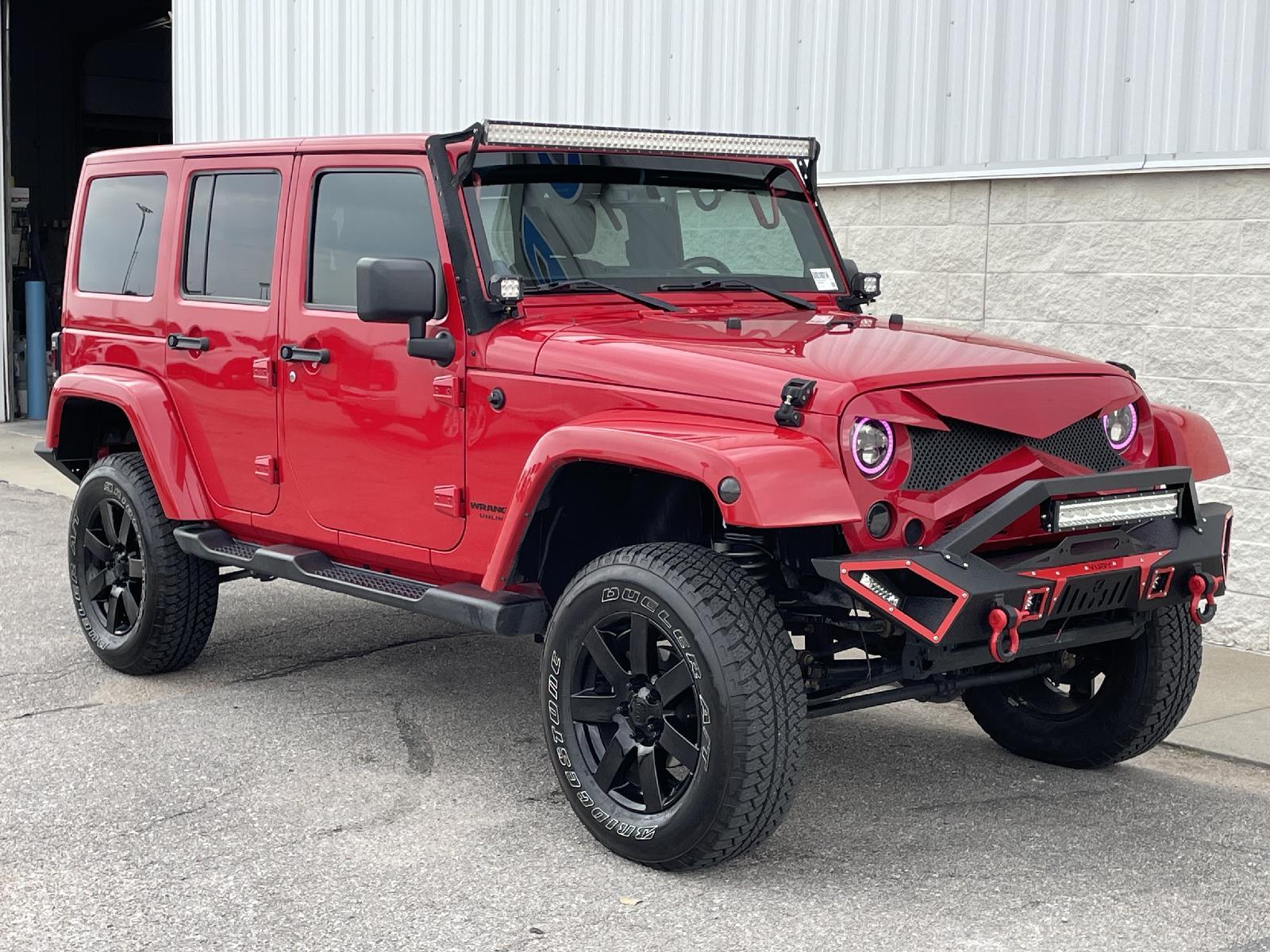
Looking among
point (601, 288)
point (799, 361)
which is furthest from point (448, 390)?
point (799, 361)

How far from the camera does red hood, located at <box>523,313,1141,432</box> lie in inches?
169

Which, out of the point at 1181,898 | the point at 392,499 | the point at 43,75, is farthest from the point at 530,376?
the point at 43,75

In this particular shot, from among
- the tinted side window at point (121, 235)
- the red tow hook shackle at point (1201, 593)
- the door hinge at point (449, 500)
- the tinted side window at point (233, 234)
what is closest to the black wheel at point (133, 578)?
the tinted side window at point (121, 235)

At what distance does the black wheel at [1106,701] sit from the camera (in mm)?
5047

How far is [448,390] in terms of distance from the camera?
5.04 metres

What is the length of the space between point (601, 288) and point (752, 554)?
113 cm

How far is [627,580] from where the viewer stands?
4.33 meters

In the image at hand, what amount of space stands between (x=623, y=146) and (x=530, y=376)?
3.29 feet

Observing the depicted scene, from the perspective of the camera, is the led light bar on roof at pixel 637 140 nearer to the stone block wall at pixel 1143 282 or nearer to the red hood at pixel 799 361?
the red hood at pixel 799 361

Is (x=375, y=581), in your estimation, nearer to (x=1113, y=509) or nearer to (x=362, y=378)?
(x=362, y=378)

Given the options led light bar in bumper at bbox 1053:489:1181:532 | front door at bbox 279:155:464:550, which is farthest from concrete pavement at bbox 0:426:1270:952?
led light bar in bumper at bbox 1053:489:1181:532

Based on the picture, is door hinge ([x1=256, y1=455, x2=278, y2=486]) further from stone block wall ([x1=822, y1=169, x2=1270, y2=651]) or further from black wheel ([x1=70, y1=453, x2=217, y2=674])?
stone block wall ([x1=822, y1=169, x2=1270, y2=651])

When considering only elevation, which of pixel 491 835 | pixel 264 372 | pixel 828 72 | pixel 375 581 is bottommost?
pixel 491 835

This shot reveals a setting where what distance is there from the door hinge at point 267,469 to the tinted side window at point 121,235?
1052mm
